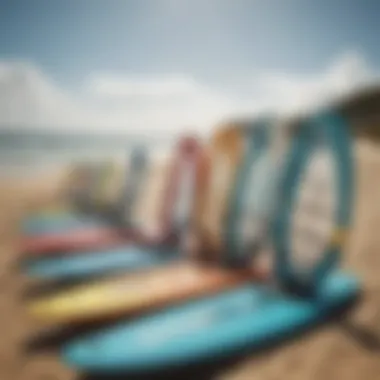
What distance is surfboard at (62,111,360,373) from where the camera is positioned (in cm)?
140

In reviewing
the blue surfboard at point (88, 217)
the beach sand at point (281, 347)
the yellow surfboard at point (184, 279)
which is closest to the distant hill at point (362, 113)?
the beach sand at point (281, 347)

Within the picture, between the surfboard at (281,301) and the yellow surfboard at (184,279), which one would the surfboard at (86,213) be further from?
the surfboard at (281,301)

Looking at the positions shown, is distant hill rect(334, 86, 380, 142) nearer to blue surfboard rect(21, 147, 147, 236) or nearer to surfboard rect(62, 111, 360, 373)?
surfboard rect(62, 111, 360, 373)

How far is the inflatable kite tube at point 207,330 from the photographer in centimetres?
136

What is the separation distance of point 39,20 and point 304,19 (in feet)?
2.16

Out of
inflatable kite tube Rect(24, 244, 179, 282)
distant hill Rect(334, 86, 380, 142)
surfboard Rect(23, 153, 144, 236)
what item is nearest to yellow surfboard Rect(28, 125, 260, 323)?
inflatable kite tube Rect(24, 244, 179, 282)

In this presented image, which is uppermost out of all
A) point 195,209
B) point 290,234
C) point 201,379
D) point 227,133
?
point 227,133

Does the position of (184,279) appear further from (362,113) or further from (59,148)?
(362,113)

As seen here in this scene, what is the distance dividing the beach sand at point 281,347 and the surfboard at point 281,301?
34mm

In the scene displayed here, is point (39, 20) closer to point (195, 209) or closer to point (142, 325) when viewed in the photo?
point (195, 209)

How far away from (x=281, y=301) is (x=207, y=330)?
0.74 ft

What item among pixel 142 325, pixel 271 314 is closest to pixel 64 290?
pixel 142 325

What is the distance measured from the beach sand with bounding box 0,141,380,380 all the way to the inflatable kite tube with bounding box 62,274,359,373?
0.04 m

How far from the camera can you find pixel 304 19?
1.62 meters
